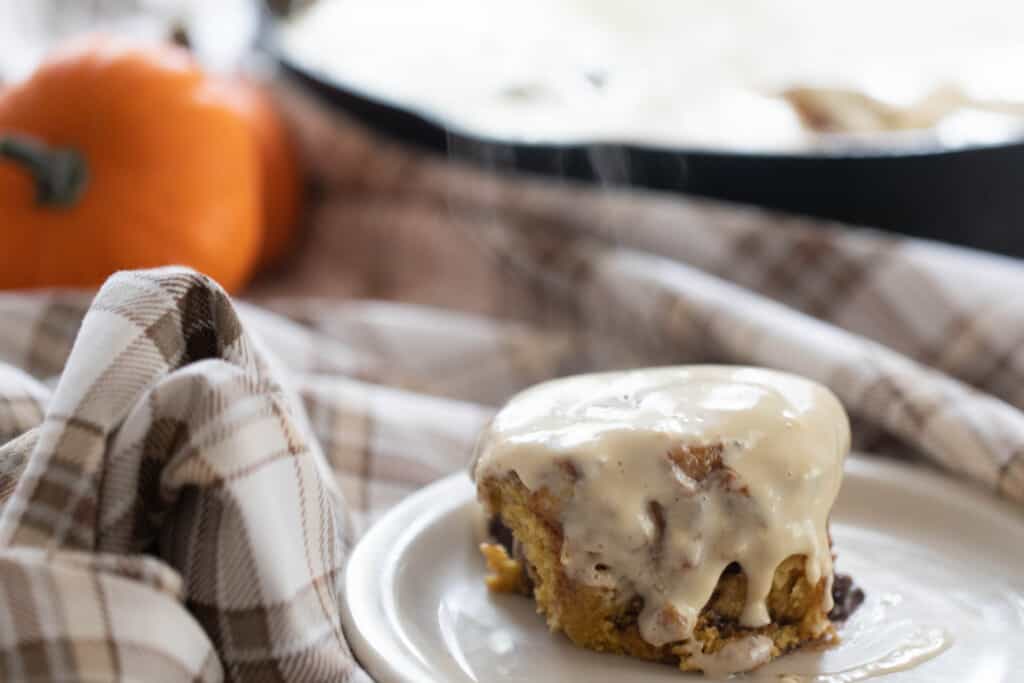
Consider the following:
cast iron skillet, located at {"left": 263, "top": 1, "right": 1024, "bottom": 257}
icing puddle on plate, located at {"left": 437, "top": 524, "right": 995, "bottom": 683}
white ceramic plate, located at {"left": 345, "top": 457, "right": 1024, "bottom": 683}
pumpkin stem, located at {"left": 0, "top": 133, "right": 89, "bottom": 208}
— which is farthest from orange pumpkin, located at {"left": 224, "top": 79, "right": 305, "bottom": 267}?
icing puddle on plate, located at {"left": 437, "top": 524, "right": 995, "bottom": 683}

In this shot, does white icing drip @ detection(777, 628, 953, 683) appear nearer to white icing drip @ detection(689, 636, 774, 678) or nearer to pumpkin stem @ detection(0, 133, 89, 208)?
white icing drip @ detection(689, 636, 774, 678)

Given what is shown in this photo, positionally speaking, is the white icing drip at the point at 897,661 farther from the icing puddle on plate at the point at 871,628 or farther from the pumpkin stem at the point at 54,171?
the pumpkin stem at the point at 54,171

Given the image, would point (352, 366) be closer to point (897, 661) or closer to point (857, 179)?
point (857, 179)

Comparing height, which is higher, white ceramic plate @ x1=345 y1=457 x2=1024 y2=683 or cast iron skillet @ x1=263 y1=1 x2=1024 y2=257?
cast iron skillet @ x1=263 y1=1 x2=1024 y2=257

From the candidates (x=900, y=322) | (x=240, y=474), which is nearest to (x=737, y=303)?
(x=900, y=322)

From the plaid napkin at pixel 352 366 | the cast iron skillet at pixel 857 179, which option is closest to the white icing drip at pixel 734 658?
the plaid napkin at pixel 352 366

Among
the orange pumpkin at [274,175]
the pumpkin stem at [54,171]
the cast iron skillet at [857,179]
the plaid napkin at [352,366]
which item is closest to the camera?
the plaid napkin at [352,366]

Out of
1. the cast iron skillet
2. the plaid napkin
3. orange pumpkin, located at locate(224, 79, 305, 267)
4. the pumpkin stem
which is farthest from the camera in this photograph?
orange pumpkin, located at locate(224, 79, 305, 267)
